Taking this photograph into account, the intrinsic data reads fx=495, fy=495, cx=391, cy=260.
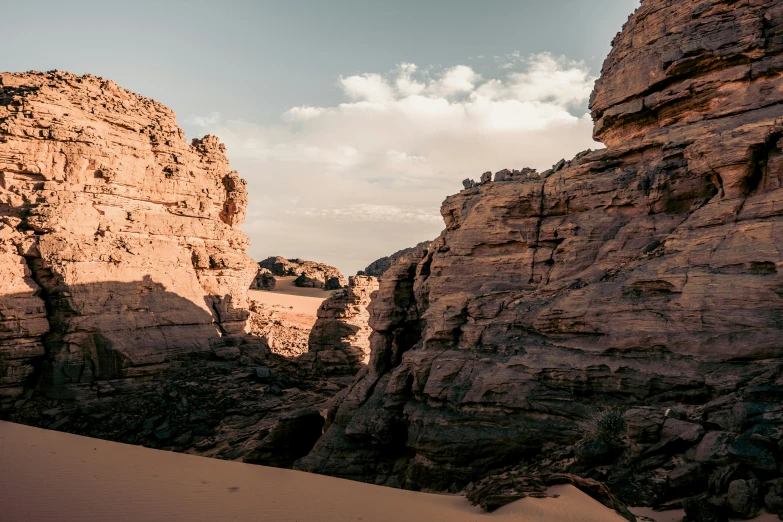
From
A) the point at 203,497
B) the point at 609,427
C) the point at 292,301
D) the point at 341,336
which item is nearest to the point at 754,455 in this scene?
the point at 609,427

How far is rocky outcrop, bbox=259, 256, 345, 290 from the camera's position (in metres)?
62.1

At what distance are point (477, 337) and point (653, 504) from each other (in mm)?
6754

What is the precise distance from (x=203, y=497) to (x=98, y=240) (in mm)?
17697

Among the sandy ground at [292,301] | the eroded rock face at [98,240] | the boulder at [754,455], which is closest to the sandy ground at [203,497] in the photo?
the boulder at [754,455]

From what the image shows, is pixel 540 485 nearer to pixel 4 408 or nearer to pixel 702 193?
pixel 702 193

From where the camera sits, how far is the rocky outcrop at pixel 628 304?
9.19 m

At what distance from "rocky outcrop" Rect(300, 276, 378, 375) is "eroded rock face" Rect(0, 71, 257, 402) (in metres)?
4.80

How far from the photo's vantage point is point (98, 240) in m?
22.4

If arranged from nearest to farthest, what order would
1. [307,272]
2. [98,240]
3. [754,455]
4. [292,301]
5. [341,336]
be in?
[754,455] < [98,240] < [341,336] < [292,301] < [307,272]

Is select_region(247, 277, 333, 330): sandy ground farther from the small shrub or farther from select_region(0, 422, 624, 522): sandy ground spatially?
the small shrub

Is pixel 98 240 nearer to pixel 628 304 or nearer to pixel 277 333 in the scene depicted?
pixel 277 333

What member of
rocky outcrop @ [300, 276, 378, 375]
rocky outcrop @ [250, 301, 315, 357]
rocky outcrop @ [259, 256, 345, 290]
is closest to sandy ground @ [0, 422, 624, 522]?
rocky outcrop @ [300, 276, 378, 375]

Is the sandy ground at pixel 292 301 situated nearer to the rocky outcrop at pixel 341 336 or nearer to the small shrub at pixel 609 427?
the rocky outcrop at pixel 341 336

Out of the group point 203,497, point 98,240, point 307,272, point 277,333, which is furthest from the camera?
point 307,272
